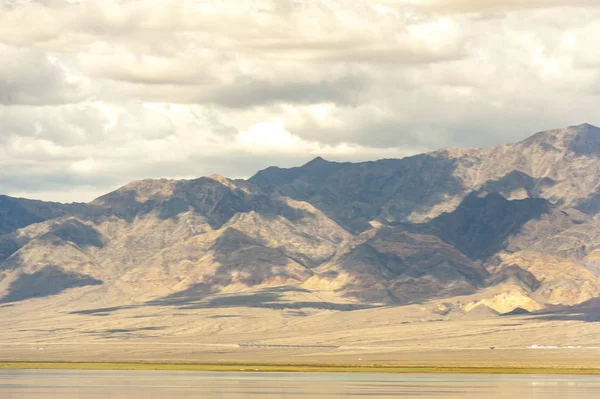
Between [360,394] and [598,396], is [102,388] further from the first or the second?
[598,396]

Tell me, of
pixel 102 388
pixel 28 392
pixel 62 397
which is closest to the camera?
pixel 62 397

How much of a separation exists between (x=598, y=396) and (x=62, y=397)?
258 ft

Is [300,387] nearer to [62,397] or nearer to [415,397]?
[415,397]

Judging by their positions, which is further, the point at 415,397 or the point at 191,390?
the point at 191,390

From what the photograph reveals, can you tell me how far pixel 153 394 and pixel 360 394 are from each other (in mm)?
31629

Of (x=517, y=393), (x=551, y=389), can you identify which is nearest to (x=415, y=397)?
(x=517, y=393)

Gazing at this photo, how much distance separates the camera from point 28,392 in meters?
173

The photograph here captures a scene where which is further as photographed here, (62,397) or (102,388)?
(102,388)

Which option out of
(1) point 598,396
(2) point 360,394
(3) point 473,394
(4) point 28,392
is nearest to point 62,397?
(4) point 28,392

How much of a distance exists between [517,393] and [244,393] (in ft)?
143

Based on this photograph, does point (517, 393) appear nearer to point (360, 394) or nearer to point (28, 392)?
point (360, 394)

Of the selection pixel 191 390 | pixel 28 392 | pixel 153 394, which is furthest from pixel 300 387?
pixel 28 392

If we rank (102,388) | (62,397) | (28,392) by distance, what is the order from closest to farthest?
1. (62,397)
2. (28,392)
3. (102,388)

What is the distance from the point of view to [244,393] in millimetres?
176250
